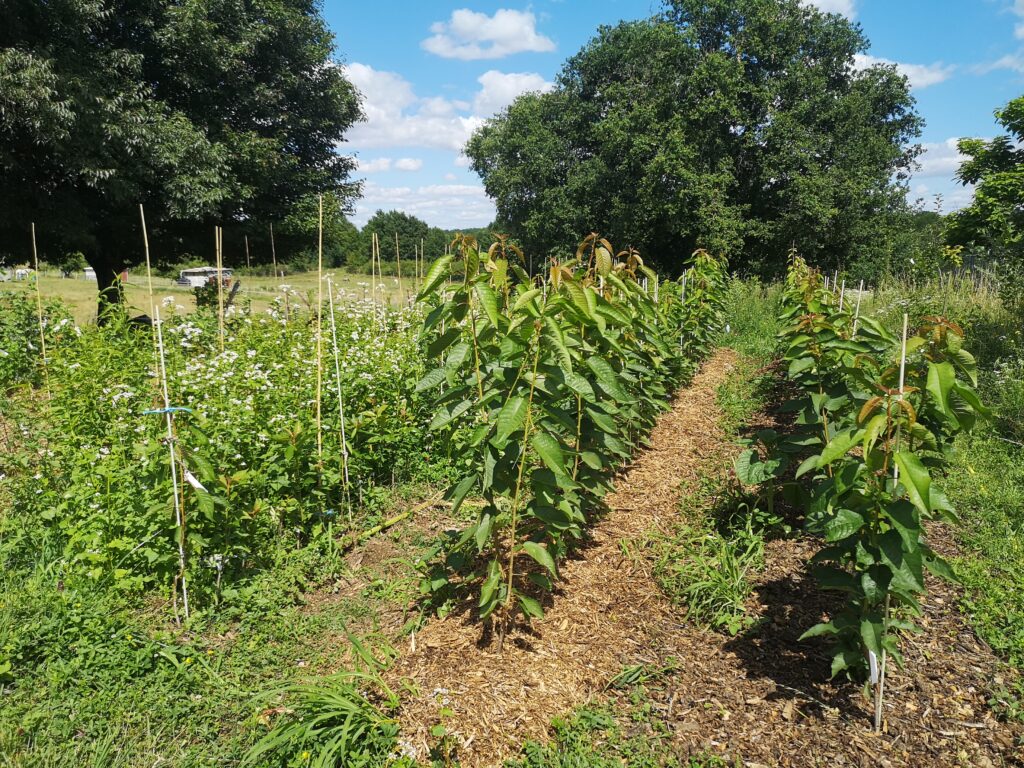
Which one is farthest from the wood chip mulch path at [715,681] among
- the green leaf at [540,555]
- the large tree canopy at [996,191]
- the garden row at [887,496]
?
the large tree canopy at [996,191]

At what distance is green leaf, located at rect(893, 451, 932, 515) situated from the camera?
177 cm

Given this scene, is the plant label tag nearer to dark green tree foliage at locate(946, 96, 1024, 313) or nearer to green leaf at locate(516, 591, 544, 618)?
green leaf at locate(516, 591, 544, 618)

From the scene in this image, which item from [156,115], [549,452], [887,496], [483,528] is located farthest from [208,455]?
[156,115]

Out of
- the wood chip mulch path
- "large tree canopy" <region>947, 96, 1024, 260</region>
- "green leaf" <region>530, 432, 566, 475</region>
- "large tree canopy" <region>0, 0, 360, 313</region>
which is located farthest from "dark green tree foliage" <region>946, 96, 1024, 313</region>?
"large tree canopy" <region>0, 0, 360, 313</region>

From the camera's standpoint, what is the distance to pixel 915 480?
5.94ft

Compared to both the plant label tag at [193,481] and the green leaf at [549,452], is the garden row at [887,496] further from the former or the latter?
the plant label tag at [193,481]

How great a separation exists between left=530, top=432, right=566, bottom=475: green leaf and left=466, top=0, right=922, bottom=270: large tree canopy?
18.7 m

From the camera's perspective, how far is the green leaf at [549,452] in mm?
2334

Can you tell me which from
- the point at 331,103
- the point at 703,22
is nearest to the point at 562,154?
the point at 703,22

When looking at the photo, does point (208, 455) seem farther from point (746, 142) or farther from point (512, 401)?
point (746, 142)

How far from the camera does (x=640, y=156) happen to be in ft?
70.8

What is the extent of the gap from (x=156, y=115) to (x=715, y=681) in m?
11.4

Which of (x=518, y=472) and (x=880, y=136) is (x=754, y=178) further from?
(x=518, y=472)

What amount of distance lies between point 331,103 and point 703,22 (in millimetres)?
15275
